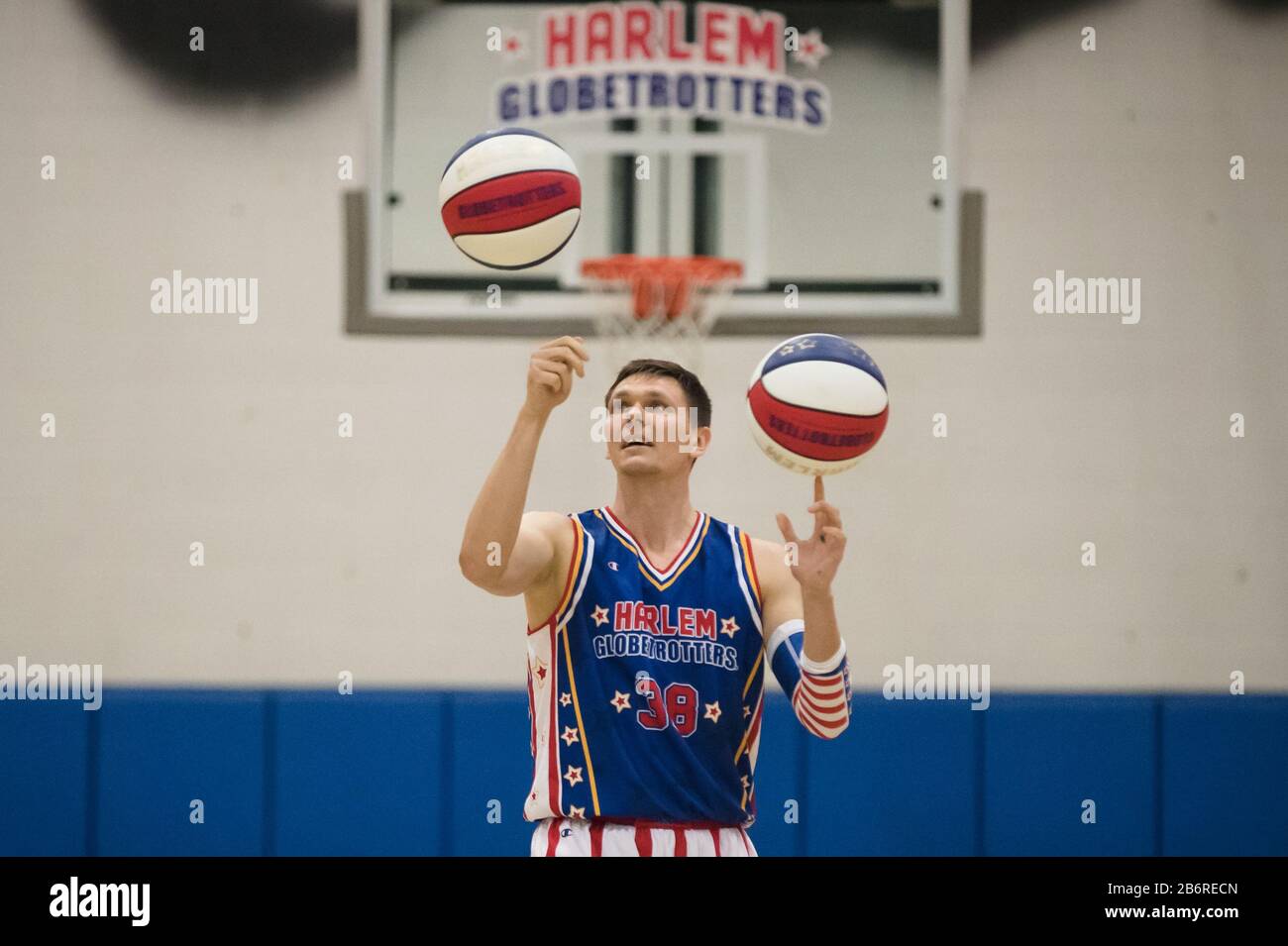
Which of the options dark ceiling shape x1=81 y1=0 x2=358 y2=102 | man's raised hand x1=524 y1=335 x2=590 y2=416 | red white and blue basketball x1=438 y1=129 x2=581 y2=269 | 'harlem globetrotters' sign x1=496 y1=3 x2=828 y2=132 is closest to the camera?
man's raised hand x1=524 y1=335 x2=590 y2=416

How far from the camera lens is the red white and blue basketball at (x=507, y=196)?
3648 millimetres

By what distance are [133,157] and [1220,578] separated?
15.2 feet

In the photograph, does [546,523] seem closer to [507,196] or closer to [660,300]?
[507,196]

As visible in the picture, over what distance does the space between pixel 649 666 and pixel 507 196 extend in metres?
1.25

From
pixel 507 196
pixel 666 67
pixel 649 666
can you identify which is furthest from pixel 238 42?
pixel 649 666

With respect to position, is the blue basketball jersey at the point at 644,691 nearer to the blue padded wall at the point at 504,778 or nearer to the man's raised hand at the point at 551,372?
the man's raised hand at the point at 551,372

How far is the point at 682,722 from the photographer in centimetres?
335

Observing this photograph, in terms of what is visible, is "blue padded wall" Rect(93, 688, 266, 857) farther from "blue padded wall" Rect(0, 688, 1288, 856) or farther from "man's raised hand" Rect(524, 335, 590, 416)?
"man's raised hand" Rect(524, 335, 590, 416)

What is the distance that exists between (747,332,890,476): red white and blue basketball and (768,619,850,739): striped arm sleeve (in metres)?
0.41

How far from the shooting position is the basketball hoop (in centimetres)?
536

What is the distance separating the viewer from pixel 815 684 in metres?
3.25

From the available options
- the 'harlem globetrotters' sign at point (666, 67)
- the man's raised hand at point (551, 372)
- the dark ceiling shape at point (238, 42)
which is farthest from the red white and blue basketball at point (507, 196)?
the dark ceiling shape at point (238, 42)

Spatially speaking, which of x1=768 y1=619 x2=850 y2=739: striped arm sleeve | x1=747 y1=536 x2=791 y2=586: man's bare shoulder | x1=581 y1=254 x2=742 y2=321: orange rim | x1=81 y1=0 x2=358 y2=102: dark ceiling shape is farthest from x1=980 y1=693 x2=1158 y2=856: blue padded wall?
x1=81 y1=0 x2=358 y2=102: dark ceiling shape

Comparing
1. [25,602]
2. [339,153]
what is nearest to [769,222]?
[339,153]
